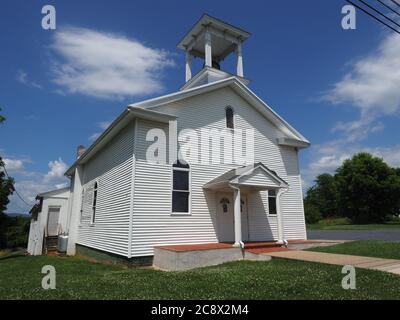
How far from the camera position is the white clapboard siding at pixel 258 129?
13211 millimetres

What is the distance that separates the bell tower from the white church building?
2.3 inches

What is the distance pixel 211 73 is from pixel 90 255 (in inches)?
428

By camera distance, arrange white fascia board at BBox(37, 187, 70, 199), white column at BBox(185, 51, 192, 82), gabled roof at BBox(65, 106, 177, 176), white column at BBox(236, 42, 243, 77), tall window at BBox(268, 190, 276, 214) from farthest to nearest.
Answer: white fascia board at BBox(37, 187, 70, 199)
white column at BBox(185, 51, 192, 82)
white column at BBox(236, 42, 243, 77)
tall window at BBox(268, 190, 276, 214)
gabled roof at BBox(65, 106, 177, 176)

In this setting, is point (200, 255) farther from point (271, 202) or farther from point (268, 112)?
point (268, 112)

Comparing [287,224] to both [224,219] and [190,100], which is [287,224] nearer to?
[224,219]

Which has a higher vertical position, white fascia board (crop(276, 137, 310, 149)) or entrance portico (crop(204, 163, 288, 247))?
white fascia board (crop(276, 137, 310, 149))

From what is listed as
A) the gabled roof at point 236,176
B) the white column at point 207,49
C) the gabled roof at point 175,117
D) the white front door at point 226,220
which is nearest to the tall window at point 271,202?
the white front door at point 226,220

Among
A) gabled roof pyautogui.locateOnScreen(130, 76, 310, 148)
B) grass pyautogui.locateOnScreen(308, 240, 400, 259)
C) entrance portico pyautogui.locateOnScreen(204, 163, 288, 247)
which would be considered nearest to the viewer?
grass pyautogui.locateOnScreen(308, 240, 400, 259)

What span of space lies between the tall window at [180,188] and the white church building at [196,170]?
0.13 ft

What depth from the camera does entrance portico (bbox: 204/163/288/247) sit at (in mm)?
11625

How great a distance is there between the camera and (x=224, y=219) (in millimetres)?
13125

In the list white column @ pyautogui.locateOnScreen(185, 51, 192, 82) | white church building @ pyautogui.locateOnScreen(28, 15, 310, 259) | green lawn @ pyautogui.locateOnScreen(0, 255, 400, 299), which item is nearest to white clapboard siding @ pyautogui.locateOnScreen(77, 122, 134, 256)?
white church building @ pyautogui.locateOnScreen(28, 15, 310, 259)

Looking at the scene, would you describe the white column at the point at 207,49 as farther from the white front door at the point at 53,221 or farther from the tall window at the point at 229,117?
the white front door at the point at 53,221

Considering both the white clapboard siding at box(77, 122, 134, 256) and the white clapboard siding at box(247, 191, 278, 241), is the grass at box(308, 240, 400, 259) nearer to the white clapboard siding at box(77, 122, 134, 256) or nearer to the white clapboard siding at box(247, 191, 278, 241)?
the white clapboard siding at box(247, 191, 278, 241)
